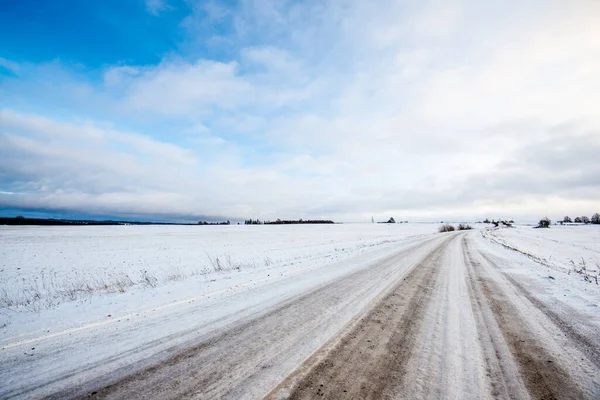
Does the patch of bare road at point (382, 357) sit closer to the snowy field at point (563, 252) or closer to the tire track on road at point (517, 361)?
the tire track on road at point (517, 361)

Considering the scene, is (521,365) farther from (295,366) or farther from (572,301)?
(572,301)

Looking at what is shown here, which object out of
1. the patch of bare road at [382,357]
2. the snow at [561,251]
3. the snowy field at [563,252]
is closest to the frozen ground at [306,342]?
the patch of bare road at [382,357]

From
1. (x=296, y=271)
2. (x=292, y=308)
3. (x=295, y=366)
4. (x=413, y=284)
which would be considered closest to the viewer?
(x=295, y=366)

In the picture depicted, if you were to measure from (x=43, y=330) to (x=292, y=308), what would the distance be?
465 cm

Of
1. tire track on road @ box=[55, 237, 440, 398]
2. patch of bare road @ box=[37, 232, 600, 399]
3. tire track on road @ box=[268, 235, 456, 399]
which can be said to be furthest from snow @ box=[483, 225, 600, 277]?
tire track on road @ box=[55, 237, 440, 398]

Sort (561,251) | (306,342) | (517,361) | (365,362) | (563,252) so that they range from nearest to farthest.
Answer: (365,362)
(517,361)
(306,342)
(563,252)
(561,251)

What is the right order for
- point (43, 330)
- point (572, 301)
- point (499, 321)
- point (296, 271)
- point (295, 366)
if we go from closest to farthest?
1. point (295, 366)
2. point (43, 330)
3. point (499, 321)
4. point (572, 301)
5. point (296, 271)

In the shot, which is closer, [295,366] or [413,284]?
[295,366]

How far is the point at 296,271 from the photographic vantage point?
11.1 m

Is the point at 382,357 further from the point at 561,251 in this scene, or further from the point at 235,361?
→ the point at 561,251

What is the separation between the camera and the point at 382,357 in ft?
12.5

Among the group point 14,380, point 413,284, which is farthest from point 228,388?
point 413,284

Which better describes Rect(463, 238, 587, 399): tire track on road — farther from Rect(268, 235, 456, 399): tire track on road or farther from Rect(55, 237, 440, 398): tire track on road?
Rect(55, 237, 440, 398): tire track on road

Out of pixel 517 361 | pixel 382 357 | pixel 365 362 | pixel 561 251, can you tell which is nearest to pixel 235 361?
pixel 365 362
